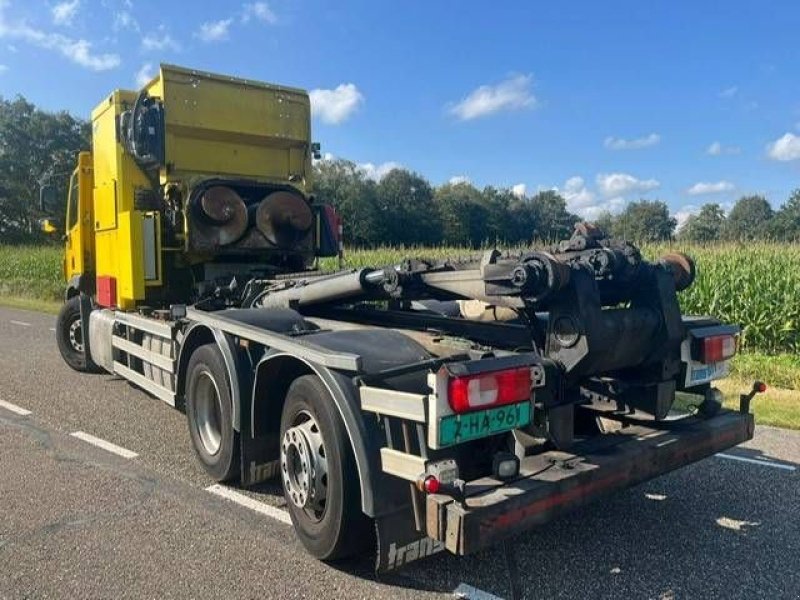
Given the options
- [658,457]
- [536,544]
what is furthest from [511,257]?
[536,544]

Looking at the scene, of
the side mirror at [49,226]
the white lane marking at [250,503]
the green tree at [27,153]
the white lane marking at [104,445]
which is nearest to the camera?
the white lane marking at [250,503]

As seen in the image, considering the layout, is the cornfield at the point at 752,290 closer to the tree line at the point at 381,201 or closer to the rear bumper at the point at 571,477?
the rear bumper at the point at 571,477

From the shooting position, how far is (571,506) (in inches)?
125

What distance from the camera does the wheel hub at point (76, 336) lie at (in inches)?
359

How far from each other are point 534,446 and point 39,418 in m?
5.30

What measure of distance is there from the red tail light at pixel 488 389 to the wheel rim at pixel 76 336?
7638mm

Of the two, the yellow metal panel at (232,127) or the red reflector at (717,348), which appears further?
the yellow metal panel at (232,127)

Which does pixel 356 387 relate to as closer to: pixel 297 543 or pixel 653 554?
pixel 297 543

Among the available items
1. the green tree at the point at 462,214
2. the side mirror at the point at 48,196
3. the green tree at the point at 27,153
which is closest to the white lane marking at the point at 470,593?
the side mirror at the point at 48,196

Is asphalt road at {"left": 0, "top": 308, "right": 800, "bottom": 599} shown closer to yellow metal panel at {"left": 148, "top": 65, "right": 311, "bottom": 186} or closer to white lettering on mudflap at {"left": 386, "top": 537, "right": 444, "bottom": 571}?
white lettering on mudflap at {"left": 386, "top": 537, "right": 444, "bottom": 571}

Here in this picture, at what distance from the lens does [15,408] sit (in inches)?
278

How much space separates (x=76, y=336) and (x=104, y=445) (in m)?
3.95

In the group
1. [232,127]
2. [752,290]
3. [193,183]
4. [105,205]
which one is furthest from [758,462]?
[105,205]

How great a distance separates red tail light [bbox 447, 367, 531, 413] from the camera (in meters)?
2.91
